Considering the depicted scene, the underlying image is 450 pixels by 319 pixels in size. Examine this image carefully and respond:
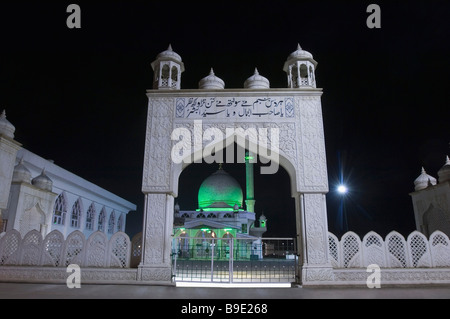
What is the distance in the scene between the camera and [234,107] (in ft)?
22.6

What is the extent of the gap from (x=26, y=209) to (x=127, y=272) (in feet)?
19.4

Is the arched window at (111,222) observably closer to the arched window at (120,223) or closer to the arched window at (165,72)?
the arched window at (120,223)

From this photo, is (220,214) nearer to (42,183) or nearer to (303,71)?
(42,183)

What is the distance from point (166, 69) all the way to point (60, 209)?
12.3 metres

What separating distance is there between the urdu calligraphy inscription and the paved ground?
3513 mm

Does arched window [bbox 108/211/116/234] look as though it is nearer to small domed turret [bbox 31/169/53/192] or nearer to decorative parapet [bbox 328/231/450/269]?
small domed turret [bbox 31/169/53/192]

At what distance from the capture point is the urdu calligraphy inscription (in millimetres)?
6832

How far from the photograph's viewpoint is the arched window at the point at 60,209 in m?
15.8

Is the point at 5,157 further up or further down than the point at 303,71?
further down

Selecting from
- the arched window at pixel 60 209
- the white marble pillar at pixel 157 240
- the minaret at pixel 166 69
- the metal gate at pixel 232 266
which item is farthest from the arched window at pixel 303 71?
the arched window at pixel 60 209

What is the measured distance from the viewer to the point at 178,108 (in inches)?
273

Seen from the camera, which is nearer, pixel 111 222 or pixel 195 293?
pixel 195 293

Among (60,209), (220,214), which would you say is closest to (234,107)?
(60,209)
